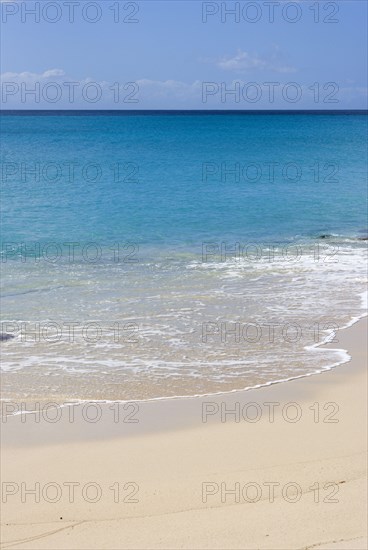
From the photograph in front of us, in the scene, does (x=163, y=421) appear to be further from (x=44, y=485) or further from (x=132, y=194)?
(x=132, y=194)

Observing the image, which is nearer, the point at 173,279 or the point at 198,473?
the point at 198,473

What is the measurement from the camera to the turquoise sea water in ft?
35.6

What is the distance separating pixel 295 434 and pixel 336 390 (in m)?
1.51

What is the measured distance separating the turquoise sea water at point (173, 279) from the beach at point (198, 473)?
35.9 inches

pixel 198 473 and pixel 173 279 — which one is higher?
pixel 173 279

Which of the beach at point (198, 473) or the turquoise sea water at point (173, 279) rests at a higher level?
the turquoise sea water at point (173, 279)

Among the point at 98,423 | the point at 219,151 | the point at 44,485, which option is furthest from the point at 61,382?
the point at 219,151

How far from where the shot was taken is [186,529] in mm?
6629

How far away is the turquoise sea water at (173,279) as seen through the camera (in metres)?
10.8

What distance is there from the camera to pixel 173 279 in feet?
53.1

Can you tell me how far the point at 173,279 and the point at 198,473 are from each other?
874cm

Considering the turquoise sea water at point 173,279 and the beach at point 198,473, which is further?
the turquoise sea water at point 173,279

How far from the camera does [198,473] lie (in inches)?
301

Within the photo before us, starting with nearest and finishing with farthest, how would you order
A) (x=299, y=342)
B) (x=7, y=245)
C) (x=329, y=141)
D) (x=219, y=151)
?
(x=299, y=342), (x=7, y=245), (x=219, y=151), (x=329, y=141)
